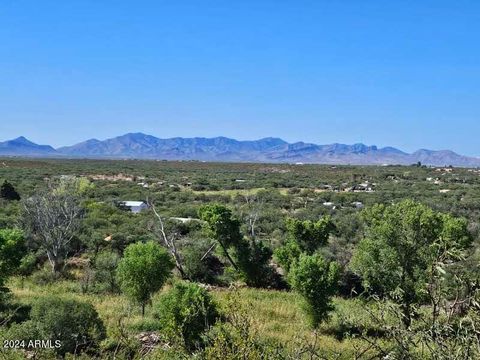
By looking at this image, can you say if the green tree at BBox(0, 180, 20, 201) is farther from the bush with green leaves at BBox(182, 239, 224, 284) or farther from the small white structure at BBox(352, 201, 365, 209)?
the small white structure at BBox(352, 201, 365, 209)

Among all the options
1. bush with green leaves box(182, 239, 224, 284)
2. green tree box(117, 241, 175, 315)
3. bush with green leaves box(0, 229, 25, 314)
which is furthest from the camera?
bush with green leaves box(182, 239, 224, 284)

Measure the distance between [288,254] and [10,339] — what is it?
16259mm

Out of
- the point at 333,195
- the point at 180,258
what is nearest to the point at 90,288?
the point at 180,258

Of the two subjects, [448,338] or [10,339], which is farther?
[10,339]

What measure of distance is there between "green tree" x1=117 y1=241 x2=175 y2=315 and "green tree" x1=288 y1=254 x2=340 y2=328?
18.3 feet

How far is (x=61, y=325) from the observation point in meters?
14.3

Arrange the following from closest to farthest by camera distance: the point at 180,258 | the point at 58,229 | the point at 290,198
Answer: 1. the point at 58,229
2. the point at 180,258
3. the point at 290,198

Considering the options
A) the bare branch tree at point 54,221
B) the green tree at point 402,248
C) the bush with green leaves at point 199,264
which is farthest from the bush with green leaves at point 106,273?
the green tree at point 402,248

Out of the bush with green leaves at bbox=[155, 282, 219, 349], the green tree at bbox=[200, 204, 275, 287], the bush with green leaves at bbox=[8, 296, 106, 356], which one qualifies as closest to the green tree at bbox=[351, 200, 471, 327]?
the bush with green leaves at bbox=[155, 282, 219, 349]

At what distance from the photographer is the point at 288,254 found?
26.9 metres

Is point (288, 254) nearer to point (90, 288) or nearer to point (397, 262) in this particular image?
point (397, 262)

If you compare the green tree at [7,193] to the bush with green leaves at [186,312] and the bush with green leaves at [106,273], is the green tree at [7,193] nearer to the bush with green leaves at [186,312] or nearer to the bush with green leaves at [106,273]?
the bush with green leaves at [106,273]

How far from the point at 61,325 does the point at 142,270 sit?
4.60 meters

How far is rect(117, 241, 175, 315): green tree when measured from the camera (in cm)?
1856
